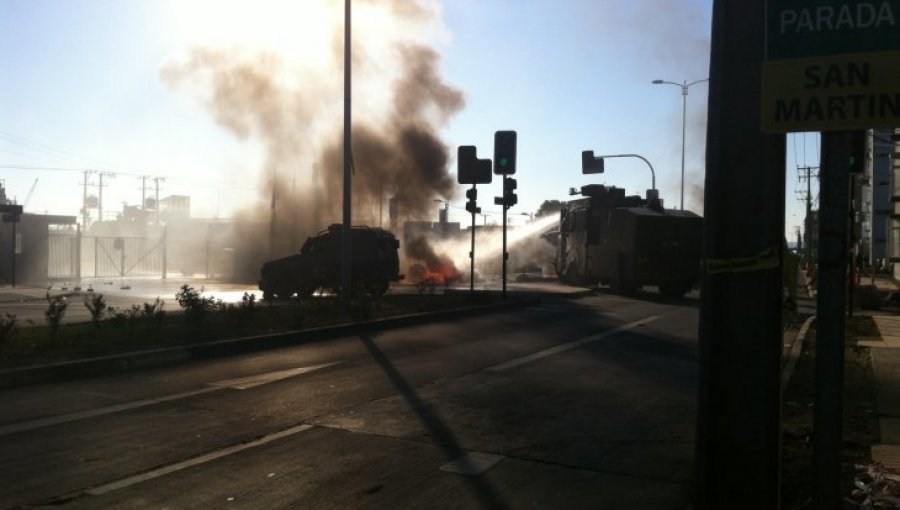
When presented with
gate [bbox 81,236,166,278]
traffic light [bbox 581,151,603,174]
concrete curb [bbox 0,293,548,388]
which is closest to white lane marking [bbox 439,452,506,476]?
concrete curb [bbox 0,293,548,388]

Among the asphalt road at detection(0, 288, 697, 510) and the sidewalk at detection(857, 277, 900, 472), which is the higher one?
the sidewalk at detection(857, 277, 900, 472)

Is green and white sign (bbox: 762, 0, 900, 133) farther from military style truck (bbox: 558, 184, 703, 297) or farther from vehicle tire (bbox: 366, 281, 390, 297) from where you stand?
military style truck (bbox: 558, 184, 703, 297)

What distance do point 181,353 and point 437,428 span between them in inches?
182

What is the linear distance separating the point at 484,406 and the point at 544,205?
10330 cm

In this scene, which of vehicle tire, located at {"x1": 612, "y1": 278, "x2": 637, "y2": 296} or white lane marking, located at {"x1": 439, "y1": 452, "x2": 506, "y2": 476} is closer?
white lane marking, located at {"x1": 439, "y1": 452, "x2": 506, "y2": 476}

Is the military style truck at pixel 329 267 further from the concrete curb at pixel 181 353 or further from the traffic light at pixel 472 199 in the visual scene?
the concrete curb at pixel 181 353

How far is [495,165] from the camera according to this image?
59.3 feet

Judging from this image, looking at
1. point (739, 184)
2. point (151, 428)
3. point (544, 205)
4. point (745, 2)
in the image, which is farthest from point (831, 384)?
point (544, 205)

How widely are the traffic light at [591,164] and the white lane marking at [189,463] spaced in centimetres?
3059

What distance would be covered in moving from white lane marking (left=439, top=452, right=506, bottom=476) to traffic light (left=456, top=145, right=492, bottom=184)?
41.1 ft

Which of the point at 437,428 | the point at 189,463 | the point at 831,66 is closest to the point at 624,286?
the point at 437,428

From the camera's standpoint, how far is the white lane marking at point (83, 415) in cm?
615

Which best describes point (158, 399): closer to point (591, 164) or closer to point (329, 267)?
point (329, 267)

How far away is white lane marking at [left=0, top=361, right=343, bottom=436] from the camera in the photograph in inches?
245
